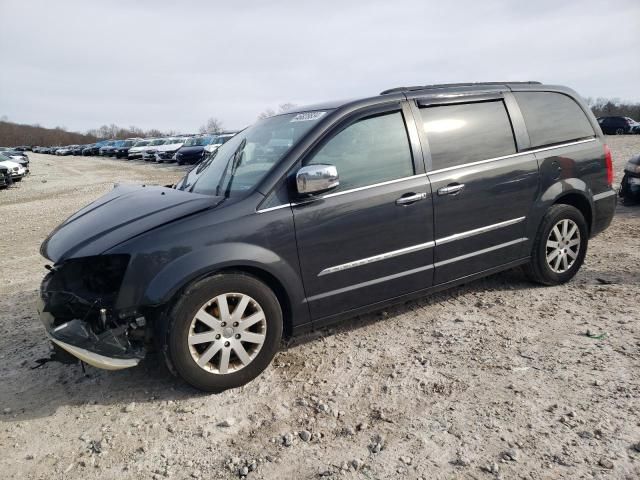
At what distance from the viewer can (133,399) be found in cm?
297

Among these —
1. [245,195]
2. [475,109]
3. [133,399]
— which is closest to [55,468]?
[133,399]

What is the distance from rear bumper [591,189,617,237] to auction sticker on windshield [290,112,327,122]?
9.53ft

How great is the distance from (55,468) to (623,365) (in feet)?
11.3

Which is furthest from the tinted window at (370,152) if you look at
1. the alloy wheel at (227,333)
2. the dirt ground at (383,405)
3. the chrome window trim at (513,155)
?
the dirt ground at (383,405)

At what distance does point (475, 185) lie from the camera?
367cm

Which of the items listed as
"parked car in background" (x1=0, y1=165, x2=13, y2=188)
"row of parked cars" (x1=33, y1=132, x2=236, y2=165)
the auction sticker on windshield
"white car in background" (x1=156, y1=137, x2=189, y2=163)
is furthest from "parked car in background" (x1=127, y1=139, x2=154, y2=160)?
the auction sticker on windshield

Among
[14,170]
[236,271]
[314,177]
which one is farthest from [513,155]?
[14,170]

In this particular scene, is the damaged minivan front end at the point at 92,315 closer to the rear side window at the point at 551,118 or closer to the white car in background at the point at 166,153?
the rear side window at the point at 551,118

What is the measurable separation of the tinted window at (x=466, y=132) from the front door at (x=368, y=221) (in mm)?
197

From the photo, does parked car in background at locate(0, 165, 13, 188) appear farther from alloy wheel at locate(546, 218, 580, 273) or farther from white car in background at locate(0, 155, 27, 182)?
alloy wheel at locate(546, 218, 580, 273)

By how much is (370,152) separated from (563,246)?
2.28m

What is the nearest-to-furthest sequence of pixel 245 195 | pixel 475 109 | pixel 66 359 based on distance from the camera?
pixel 66 359 < pixel 245 195 < pixel 475 109

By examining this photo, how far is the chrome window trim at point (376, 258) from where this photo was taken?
3181 millimetres

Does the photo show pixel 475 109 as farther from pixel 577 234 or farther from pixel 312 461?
pixel 312 461
